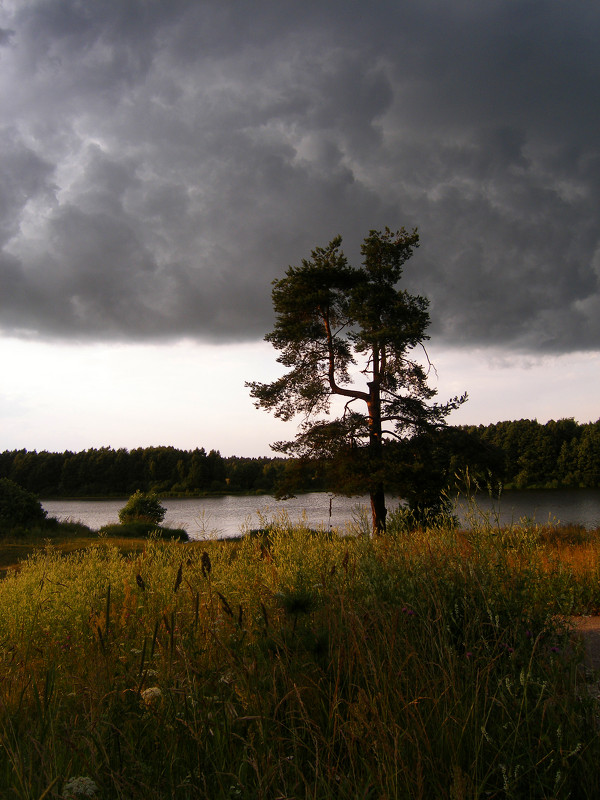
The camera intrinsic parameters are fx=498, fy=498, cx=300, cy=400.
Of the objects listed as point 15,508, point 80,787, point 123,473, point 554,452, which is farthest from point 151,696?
point 123,473

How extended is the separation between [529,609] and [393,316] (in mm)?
12716

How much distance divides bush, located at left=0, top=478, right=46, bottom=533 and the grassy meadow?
63.7 ft

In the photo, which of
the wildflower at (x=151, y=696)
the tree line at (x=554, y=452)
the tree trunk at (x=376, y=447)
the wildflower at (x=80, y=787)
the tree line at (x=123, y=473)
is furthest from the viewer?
the tree line at (x=123, y=473)

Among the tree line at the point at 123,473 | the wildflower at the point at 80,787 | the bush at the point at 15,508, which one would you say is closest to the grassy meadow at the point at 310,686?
the wildflower at the point at 80,787

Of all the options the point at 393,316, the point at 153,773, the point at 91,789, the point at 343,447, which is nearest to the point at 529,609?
the point at 153,773

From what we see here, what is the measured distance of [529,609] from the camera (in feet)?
12.8

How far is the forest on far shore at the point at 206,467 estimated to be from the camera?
41.5m

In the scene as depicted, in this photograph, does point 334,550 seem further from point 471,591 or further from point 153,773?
point 153,773

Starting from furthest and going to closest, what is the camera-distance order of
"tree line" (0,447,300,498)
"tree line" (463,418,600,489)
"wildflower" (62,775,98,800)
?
"tree line" (0,447,300,498) < "tree line" (463,418,600,489) < "wildflower" (62,775,98,800)

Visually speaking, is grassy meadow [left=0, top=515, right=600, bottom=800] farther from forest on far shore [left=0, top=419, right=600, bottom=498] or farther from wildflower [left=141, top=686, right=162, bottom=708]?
forest on far shore [left=0, top=419, right=600, bottom=498]

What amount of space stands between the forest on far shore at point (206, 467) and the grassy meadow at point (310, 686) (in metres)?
30.5

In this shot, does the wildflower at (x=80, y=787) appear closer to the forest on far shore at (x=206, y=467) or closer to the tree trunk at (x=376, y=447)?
the tree trunk at (x=376, y=447)

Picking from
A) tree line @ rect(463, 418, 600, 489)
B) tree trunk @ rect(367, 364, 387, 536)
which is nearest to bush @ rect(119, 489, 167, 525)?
tree trunk @ rect(367, 364, 387, 536)

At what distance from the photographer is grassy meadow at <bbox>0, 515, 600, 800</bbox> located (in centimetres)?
182
